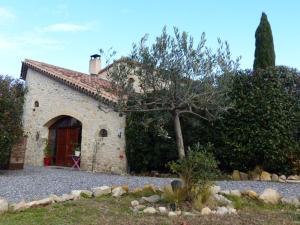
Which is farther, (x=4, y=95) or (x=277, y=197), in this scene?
(x=4, y=95)

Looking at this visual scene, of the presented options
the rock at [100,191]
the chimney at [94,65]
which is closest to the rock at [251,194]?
the rock at [100,191]

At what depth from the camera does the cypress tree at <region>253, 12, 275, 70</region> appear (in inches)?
544

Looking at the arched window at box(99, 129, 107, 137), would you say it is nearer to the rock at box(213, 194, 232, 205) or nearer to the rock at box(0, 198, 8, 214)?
the rock at box(213, 194, 232, 205)

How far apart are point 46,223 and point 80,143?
1171 centimetres

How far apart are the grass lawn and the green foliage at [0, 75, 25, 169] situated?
704 centimetres

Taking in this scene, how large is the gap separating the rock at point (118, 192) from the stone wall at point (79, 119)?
4839 mm

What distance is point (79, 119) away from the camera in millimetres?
16938

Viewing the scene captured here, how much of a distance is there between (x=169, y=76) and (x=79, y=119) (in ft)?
30.9

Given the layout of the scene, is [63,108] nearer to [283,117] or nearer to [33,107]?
[33,107]

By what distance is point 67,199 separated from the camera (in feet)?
25.0

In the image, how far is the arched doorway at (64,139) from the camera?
18000 mm

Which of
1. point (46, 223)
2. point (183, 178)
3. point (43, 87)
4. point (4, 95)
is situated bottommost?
point (46, 223)

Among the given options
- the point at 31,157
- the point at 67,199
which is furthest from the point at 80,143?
the point at 67,199

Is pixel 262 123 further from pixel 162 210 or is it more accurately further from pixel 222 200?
pixel 162 210
